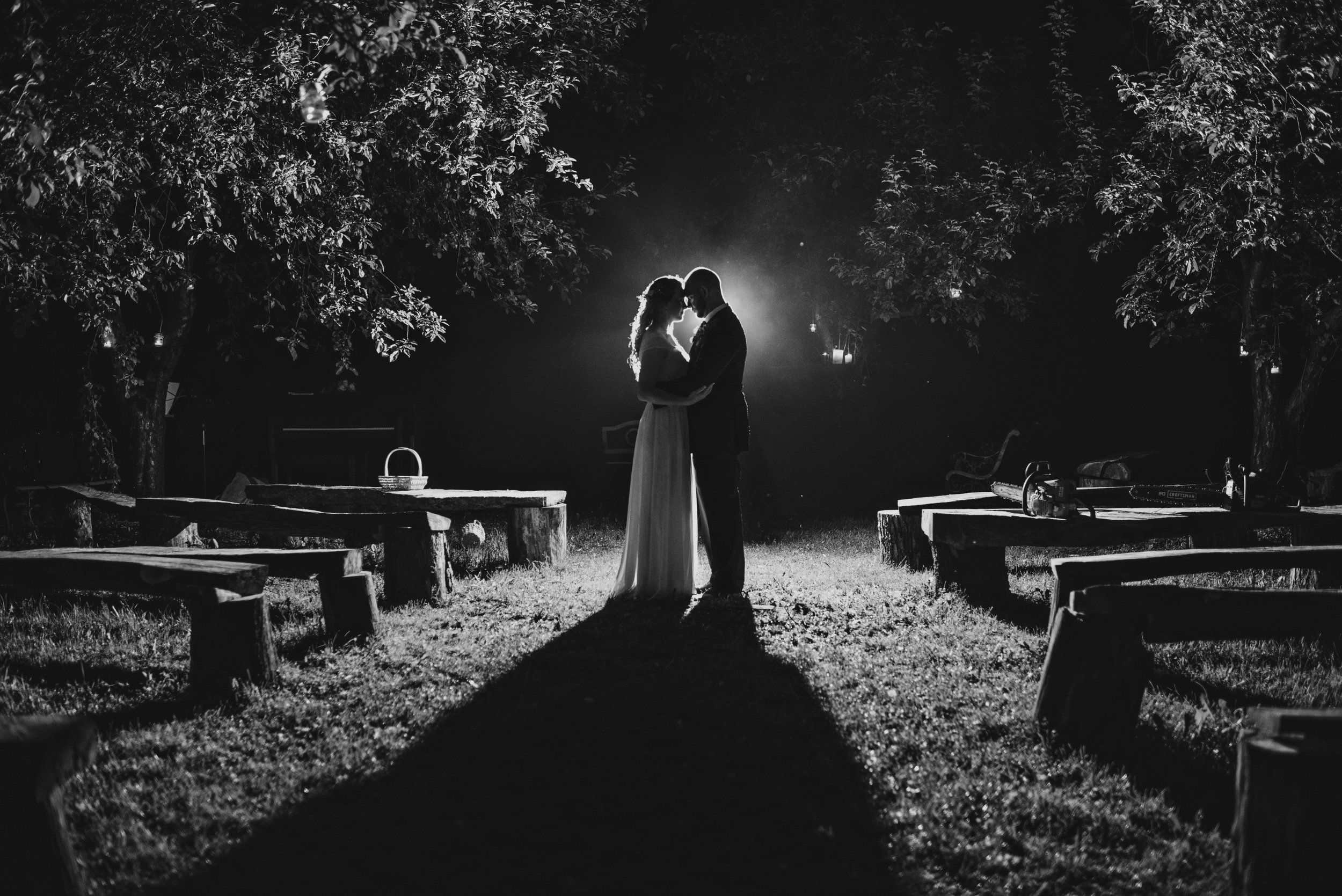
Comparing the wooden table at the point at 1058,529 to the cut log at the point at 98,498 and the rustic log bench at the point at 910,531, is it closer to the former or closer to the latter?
the rustic log bench at the point at 910,531

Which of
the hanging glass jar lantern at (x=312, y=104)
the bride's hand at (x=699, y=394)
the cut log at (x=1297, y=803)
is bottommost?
the cut log at (x=1297, y=803)

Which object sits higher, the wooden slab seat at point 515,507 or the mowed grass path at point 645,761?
the wooden slab seat at point 515,507

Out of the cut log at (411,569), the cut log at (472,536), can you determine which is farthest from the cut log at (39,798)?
the cut log at (472,536)

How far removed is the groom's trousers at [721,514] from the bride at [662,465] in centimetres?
9

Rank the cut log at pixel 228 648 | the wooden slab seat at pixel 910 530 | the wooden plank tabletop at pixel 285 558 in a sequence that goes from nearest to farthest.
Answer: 1. the cut log at pixel 228 648
2. the wooden plank tabletop at pixel 285 558
3. the wooden slab seat at pixel 910 530

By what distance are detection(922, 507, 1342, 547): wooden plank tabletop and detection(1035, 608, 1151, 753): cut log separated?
2.09m

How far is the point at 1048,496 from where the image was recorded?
5410 millimetres

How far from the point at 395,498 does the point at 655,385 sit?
2.92 m

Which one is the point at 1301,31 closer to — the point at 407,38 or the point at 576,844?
the point at 407,38

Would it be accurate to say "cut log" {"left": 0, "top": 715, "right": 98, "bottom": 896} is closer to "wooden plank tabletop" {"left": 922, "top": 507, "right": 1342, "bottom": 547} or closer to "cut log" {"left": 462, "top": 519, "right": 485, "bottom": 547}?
"wooden plank tabletop" {"left": 922, "top": 507, "right": 1342, "bottom": 547}

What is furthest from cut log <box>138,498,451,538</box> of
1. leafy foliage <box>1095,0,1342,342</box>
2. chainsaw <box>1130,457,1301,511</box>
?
leafy foliage <box>1095,0,1342,342</box>

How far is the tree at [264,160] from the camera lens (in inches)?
220

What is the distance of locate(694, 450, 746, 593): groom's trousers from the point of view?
5.47 meters

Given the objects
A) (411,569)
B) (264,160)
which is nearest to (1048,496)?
(411,569)
